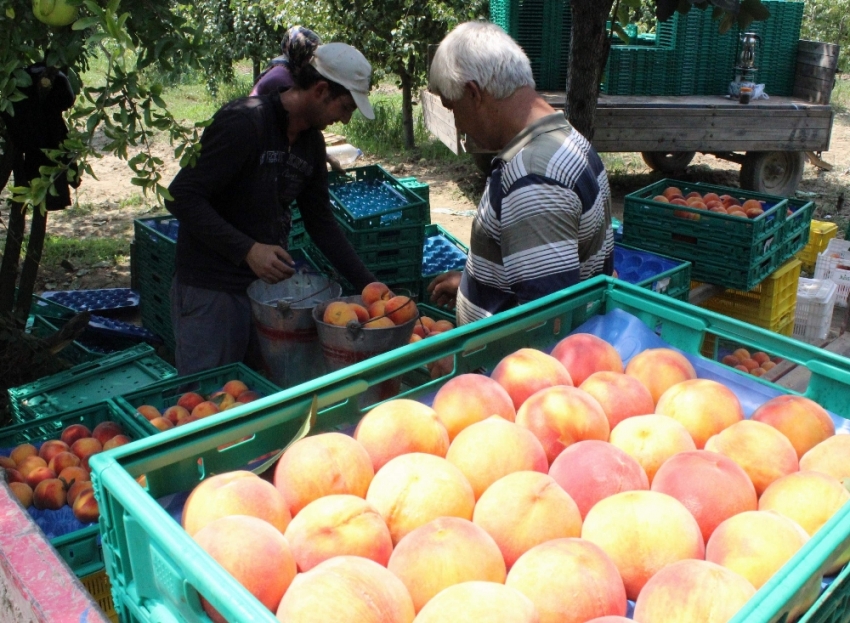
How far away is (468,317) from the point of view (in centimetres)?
254

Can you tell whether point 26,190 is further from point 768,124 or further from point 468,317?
point 768,124

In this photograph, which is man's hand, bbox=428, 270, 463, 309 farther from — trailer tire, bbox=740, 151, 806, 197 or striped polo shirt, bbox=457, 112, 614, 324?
trailer tire, bbox=740, 151, 806, 197

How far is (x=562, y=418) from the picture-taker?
4.75 ft

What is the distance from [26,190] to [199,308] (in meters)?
1.29

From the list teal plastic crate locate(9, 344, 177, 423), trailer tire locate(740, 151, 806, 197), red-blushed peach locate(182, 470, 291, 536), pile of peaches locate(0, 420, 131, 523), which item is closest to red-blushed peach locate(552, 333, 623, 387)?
red-blushed peach locate(182, 470, 291, 536)

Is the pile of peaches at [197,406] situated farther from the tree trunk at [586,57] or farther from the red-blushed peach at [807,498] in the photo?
the tree trunk at [586,57]

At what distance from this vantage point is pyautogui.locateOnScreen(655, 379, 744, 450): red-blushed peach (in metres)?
1.51

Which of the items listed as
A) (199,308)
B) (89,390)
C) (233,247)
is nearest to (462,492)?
(233,247)

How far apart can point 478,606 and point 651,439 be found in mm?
601

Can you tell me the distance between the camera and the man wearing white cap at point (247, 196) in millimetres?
2906

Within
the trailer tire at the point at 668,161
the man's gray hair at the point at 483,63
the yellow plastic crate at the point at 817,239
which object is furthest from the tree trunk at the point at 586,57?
the trailer tire at the point at 668,161

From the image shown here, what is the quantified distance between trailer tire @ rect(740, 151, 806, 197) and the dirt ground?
1.54 feet

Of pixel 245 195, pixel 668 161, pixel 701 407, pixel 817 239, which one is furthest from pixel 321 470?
pixel 668 161

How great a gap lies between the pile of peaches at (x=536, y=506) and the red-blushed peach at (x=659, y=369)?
1.4 inches
